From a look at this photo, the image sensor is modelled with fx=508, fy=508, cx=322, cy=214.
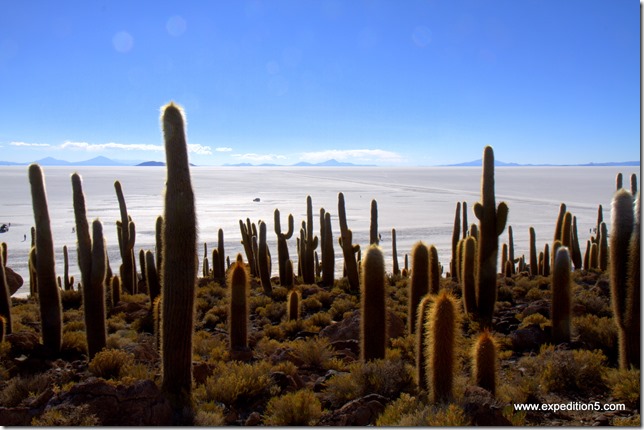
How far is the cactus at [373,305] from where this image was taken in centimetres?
722

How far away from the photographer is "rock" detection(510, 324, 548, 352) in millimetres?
9031

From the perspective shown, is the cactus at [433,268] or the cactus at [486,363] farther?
the cactus at [433,268]

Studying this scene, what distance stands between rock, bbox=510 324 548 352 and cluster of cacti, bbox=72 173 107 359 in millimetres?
7144

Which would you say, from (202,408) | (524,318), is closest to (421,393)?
(202,408)

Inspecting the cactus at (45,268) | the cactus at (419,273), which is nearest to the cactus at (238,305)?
the cactus at (419,273)

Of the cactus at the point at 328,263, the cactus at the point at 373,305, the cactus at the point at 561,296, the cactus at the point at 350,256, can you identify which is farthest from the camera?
the cactus at the point at 328,263

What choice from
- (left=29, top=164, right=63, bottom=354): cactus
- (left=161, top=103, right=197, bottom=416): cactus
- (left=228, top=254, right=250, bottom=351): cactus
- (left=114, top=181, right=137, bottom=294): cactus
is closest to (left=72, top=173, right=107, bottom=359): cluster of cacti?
(left=29, top=164, right=63, bottom=354): cactus

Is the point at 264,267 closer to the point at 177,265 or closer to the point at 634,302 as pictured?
the point at 177,265

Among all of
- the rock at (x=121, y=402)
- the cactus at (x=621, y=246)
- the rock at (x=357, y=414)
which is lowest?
the rock at (x=357, y=414)

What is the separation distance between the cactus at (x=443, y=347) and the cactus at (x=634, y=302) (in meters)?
2.37

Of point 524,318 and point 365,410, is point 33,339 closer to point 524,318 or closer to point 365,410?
point 365,410

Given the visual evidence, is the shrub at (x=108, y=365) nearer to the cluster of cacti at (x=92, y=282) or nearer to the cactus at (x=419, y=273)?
the cluster of cacti at (x=92, y=282)

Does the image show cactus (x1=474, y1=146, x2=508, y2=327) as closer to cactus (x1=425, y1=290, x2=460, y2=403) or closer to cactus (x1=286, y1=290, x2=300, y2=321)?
cactus (x1=286, y1=290, x2=300, y2=321)

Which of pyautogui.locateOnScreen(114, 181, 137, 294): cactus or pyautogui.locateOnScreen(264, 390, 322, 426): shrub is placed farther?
pyautogui.locateOnScreen(114, 181, 137, 294): cactus
